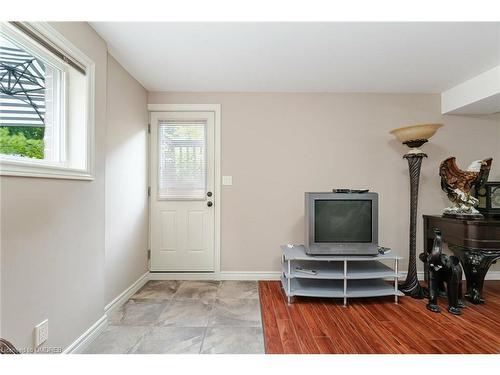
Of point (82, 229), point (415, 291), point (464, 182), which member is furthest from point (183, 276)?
point (464, 182)

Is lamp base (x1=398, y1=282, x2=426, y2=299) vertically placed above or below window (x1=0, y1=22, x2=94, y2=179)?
below

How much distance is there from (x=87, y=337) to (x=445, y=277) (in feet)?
9.78

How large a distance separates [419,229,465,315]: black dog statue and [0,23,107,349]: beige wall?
9.41 ft

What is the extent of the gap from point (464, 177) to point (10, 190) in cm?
366

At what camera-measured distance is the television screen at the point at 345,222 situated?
8.16ft

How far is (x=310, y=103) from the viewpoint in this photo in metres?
3.11

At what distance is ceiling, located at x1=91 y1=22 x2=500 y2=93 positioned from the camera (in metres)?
1.85

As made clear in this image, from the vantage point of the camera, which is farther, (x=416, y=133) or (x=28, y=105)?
(x=416, y=133)

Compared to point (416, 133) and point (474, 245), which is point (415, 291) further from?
point (416, 133)

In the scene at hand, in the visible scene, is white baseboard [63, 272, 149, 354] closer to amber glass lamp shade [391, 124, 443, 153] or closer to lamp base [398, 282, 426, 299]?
lamp base [398, 282, 426, 299]

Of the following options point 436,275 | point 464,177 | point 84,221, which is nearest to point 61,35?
point 84,221

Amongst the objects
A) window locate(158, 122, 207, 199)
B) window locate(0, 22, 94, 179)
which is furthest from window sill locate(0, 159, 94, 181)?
window locate(158, 122, 207, 199)

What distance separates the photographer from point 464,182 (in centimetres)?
261
